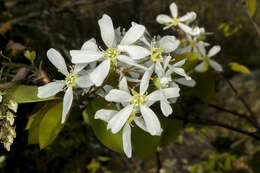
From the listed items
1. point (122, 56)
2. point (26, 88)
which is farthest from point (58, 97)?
point (122, 56)

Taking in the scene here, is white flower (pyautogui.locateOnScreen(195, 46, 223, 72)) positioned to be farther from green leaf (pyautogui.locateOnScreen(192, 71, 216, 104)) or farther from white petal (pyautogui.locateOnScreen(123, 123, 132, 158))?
white petal (pyautogui.locateOnScreen(123, 123, 132, 158))

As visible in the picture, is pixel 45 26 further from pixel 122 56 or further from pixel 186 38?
pixel 122 56

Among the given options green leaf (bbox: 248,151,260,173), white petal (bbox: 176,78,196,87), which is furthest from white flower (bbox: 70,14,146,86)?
green leaf (bbox: 248,151,260,173)

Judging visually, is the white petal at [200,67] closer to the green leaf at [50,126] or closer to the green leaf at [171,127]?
the green leaf at [171,127]

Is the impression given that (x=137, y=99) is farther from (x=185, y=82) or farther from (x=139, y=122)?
(x=185, y=82)

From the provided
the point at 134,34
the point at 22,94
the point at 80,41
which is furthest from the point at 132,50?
the point at 80,41

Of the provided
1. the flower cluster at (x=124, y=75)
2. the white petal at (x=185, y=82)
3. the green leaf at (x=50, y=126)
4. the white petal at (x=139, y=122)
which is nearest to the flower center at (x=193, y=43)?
the white petal at (x=185, y=82)
